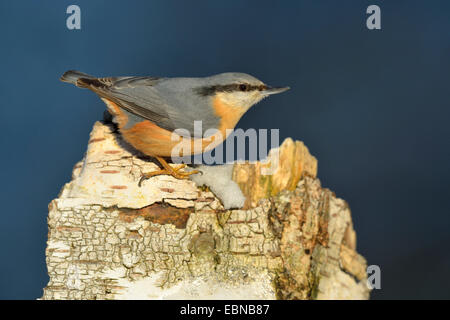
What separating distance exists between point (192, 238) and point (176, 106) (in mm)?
822

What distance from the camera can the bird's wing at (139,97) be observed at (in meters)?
2.83

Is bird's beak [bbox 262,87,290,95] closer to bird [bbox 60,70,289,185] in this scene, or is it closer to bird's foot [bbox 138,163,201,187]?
bird [bbox 60,70,289,185]

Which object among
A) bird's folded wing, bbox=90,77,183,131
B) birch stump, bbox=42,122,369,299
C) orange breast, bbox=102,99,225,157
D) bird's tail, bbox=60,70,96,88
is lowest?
birch stump, bbox=42,122,369,299

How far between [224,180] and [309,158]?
59 cm

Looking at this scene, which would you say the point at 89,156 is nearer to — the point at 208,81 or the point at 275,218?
the point at 208,81

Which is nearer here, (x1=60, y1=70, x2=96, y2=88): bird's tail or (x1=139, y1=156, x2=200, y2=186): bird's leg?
(x1=139, y1=156, x2=200, y2=186): bird's leg

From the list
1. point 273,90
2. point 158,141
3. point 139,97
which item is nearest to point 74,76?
point 139,97

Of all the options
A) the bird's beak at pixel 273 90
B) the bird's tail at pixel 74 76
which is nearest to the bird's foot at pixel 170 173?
the bird's beak at pixel 273 90

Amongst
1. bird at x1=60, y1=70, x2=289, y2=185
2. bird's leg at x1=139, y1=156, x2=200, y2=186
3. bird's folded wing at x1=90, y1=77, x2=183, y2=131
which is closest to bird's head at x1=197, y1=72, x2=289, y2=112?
bird at x1=60, y1=70, x2=289, y2=185

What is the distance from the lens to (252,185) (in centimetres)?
267

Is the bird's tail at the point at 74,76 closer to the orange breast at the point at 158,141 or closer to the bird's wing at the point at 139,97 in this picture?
the bird's wing at the point at 139,97

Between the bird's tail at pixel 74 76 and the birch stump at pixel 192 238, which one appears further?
the bird's tail at pixel 74 76

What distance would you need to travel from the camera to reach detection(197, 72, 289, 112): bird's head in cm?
284

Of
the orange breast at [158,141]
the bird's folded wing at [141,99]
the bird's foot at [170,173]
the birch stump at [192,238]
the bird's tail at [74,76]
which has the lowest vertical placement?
the birch stump at [192,238]
